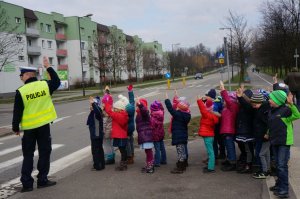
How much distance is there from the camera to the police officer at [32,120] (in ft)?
20.0

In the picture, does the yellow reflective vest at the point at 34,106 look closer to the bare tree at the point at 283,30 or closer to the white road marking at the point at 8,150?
the white road marking at the point at 8,150

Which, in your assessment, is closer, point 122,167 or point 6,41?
point 122,167

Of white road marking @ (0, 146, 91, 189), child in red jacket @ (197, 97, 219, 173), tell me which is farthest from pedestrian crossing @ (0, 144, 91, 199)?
child in red jacket @ (197, 97, 219, 173)

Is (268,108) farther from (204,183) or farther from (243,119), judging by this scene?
(204,183)

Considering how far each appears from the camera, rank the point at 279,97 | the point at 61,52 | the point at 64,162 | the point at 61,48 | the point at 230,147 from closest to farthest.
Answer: the point at 279,97 → the point at 230,147 → the point at 64,162 → the point at 61,52 → the point at 61,48

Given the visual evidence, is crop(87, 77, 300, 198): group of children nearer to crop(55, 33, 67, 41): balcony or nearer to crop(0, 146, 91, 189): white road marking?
crop(0, 146, 91, 189): white road marking

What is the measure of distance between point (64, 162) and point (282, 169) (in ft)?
15.7

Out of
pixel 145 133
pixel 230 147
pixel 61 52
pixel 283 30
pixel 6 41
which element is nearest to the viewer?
pixel 230 147

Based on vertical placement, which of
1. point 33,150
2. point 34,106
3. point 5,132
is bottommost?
point 5,132

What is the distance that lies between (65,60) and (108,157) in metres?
64.8

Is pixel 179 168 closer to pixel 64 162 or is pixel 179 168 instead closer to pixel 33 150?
pixel 33 150

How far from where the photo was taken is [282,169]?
17.3ft

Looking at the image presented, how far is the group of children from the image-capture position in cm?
543

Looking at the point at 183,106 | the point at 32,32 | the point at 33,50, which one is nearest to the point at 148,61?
the point at 32,32
